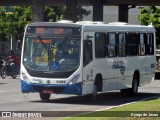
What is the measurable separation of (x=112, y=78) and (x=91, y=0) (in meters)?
29.5

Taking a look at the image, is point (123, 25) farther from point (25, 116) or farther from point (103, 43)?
point (25, 116)

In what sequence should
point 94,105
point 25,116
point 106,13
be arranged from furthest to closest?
point 106,13
point 94,105
point 25,116

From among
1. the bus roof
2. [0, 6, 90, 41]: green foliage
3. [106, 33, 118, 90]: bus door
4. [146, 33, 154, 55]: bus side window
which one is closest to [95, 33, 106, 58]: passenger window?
the bus roof

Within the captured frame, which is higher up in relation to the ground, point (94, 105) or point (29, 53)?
point (29, 53)

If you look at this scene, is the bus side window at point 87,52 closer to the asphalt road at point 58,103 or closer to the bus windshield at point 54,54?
the bus windshield at point 54,54

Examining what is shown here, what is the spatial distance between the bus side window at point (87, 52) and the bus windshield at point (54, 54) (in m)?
0.29

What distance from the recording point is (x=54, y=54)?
22.7 m

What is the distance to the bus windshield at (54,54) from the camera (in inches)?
888

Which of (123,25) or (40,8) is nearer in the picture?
(123,25)

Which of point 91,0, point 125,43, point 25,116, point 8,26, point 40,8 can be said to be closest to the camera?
point 25,116

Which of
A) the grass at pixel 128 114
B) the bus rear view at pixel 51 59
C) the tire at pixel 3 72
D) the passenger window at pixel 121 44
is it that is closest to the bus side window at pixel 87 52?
the bus rear view at pixel 51 59

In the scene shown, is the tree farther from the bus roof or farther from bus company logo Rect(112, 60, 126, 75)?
bus company logo Rect(112, 60, 126, 75)

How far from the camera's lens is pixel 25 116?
57.8ft

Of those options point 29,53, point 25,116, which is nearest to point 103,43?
point 29,53
